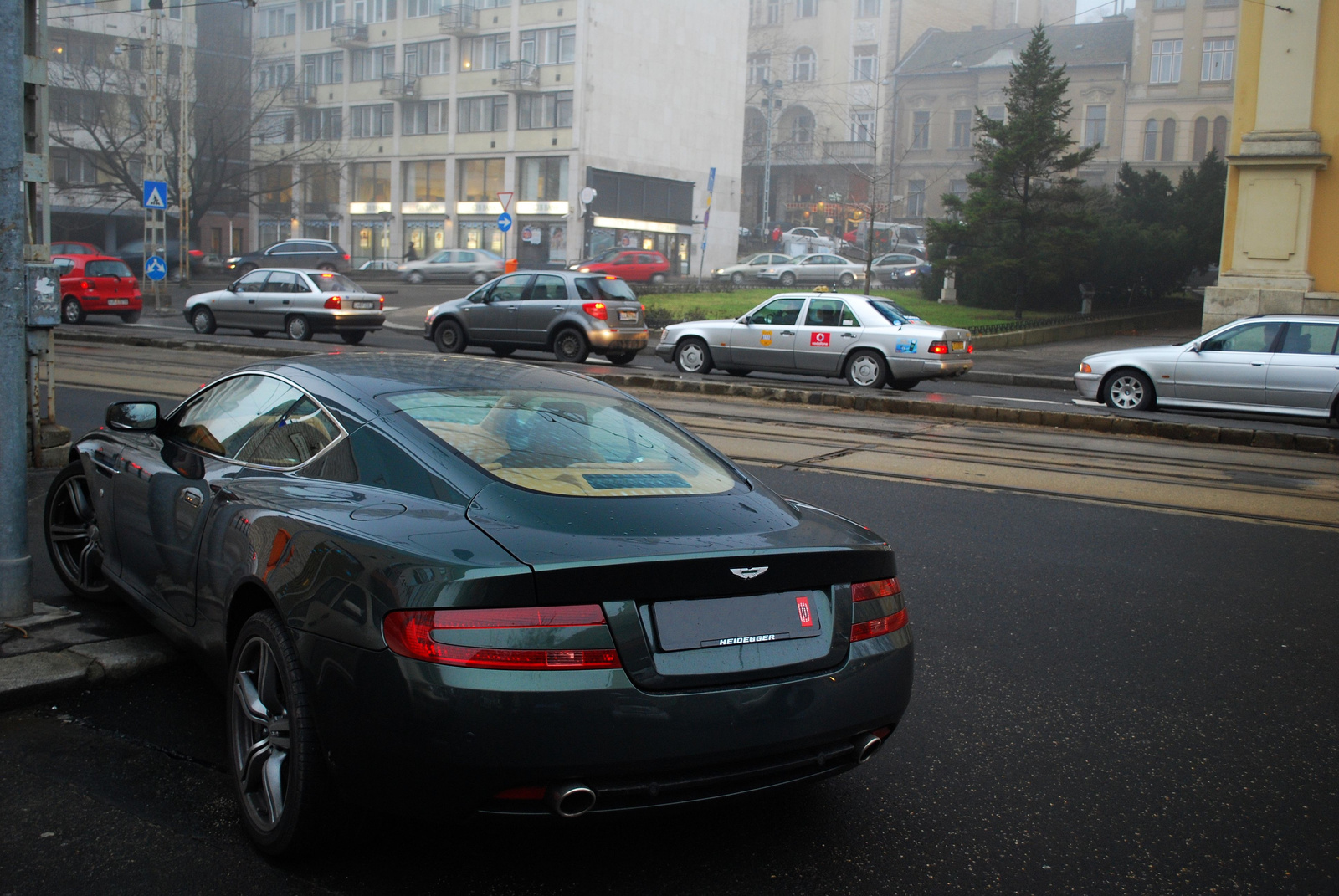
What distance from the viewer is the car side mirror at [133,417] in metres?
4.61

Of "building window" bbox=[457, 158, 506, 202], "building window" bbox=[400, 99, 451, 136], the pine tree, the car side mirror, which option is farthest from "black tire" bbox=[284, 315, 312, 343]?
"building window" bbox=[400, 99, 451, 136]

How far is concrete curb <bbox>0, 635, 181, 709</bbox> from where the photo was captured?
13.7 ft

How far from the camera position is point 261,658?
3.32m

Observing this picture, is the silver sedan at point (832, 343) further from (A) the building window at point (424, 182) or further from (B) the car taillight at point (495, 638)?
(A) the building window at point (424, 182)

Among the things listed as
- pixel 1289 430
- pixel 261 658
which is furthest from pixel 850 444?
pixel 261 658

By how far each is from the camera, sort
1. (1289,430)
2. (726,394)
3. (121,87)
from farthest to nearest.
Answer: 1. (121,87)
2. (726,394)
3. (1289,430)

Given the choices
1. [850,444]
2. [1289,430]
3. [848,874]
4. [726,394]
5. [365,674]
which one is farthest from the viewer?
[726,394]

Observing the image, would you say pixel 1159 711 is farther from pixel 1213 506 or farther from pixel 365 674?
pixel 1213 506

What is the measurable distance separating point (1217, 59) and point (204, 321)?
67.2m

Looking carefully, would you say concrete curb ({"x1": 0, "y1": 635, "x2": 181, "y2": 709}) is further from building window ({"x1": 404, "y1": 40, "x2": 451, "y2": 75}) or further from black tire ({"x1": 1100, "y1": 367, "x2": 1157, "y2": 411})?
building window ({"x1": 404, "y1": 40, "x2": 451, "y2": 75})

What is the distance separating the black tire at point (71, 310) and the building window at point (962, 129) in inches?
2703

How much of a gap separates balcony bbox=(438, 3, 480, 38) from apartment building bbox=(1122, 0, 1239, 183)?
4014cm

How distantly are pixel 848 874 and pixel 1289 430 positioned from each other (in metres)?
13.7

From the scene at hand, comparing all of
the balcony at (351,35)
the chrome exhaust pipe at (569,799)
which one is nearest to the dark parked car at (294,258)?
the balcony at (351,35)
